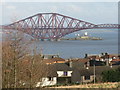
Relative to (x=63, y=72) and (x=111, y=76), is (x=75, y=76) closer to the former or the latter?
(x=63, y=72)

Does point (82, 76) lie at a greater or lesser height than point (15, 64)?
lesser

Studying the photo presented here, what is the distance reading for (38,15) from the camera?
174 ft

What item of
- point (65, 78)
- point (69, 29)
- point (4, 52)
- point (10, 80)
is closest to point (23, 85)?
point (10, 80)

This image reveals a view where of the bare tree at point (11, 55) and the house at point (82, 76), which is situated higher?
the bare tree at point (11, 55)

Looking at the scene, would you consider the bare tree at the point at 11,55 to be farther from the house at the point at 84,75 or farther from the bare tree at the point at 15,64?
the house at the point at 84,75

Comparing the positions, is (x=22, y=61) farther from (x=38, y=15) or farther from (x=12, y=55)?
(x=38, y=15)

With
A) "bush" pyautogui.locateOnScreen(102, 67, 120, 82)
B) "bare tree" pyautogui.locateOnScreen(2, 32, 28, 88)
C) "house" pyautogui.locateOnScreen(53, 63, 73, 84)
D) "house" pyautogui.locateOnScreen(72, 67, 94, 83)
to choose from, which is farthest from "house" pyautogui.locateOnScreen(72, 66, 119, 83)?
"bare tree" pyautogui.locateOnScreen(2, 32, 28, 88)

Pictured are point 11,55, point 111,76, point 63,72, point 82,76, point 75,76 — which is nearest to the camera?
point 11,55

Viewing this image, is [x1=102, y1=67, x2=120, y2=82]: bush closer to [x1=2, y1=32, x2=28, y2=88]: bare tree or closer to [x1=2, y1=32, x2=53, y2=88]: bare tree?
[x1=2, y1=32, x2=53, y2=88]: bare tree

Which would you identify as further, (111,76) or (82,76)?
(82,76)

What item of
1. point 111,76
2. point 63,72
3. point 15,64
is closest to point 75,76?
point 63,72

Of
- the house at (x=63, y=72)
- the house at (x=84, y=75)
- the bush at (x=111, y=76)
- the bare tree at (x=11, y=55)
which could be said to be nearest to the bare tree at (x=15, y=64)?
the bare tree at (x=11, y=55)

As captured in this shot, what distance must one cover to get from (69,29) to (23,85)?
44127 mm

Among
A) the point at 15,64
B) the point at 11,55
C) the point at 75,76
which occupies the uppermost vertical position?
the point at 11,55
